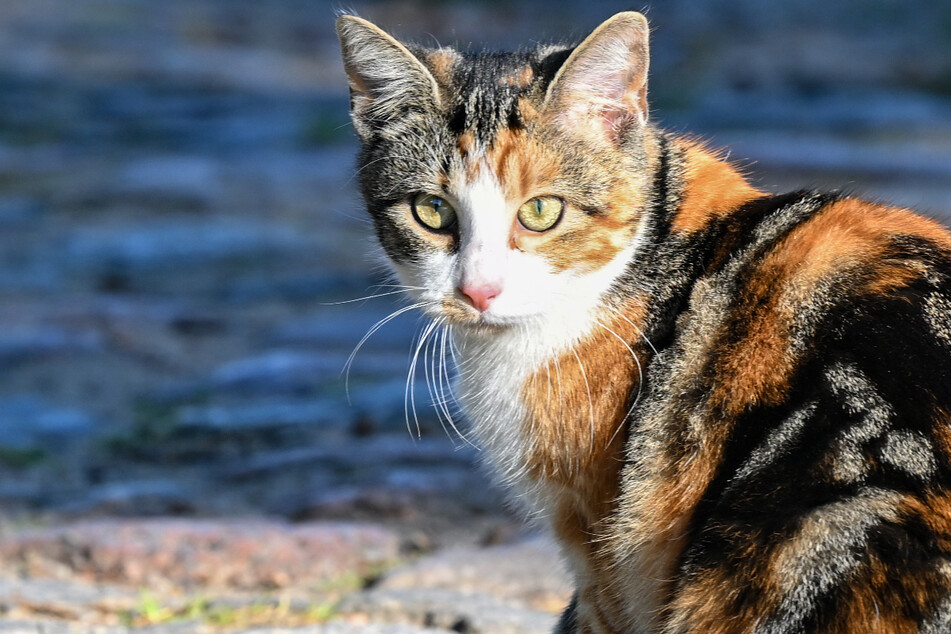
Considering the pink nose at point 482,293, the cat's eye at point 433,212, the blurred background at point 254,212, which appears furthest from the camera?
the blurred background at point 254,212

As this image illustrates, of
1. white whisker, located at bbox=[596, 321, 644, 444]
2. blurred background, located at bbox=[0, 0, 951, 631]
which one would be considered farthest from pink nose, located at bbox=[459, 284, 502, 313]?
blurred background, located at bbox=[0, 0, 951, 631]

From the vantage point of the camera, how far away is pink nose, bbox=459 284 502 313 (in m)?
2.81

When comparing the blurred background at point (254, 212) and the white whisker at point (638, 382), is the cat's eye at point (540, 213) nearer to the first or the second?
the white whisker at point (638, 382)

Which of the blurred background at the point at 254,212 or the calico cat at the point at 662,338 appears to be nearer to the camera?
the calico cat at the point at 662,338

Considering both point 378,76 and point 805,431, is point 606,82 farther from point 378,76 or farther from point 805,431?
point 805,431

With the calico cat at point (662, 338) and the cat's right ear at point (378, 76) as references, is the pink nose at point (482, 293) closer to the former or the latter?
the calico cat at point (662, 338)

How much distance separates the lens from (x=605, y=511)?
9.33 ft

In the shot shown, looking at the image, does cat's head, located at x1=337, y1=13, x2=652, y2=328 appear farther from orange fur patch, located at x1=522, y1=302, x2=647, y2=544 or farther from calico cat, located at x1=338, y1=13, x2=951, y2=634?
orange fur patch, located at x1=522, y1=302, x2=647, y2=544

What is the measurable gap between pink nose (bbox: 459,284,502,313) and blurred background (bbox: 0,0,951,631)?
0.69 metres

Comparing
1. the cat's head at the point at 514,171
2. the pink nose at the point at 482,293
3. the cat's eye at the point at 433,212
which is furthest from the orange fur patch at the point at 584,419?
the cat's eye at the point at 433,212

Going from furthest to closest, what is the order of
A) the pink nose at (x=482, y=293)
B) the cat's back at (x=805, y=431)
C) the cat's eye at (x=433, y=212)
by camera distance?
the cat's eye at (x=433, y=212) < the pink nose at (x=482, y=293) < the cat's back at (x=805, y=431)

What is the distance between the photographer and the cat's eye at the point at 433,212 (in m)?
2.95

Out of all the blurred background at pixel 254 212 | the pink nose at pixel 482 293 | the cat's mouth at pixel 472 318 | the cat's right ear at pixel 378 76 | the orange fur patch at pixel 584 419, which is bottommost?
the blurred background at pixel 254 212

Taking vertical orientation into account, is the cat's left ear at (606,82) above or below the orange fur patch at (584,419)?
above
